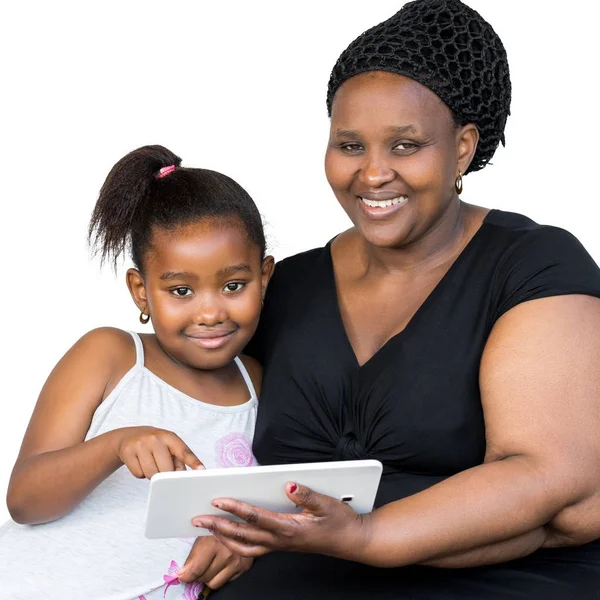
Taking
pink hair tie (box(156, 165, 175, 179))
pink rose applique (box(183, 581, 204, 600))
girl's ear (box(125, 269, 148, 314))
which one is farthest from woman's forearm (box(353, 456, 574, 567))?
pink hair tie (box(156, 165, 175, 179))

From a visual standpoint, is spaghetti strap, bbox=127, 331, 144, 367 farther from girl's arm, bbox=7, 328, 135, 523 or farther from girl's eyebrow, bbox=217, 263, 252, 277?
girl's eyebrow, bbox=217, 263, 252, 277

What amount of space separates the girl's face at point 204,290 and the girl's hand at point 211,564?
0.44 metres

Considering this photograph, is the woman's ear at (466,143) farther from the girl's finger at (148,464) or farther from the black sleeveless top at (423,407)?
the girl's finger at (148,464)

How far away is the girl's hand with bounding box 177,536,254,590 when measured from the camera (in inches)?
114

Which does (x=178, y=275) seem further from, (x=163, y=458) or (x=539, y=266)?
(x=539, y=266)

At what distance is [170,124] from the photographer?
4941 millimetres

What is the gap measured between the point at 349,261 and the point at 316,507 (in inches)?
38.2

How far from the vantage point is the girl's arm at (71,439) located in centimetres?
283

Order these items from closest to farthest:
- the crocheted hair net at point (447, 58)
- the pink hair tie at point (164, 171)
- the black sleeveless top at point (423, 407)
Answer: the black sleeveless top at point (423, 407), the crocheted hair net at point (447, 58), the pink hair tie at point (164, 171)

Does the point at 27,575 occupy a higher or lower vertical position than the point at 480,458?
lower

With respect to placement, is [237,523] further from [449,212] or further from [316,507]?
[449,212]

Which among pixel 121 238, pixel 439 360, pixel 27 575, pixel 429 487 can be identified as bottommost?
pixel 27 575

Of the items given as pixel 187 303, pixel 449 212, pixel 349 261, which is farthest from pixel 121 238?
pixel 449 212

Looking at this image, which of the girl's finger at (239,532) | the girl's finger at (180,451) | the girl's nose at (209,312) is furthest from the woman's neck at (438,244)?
the girl's finger at (239,532)
